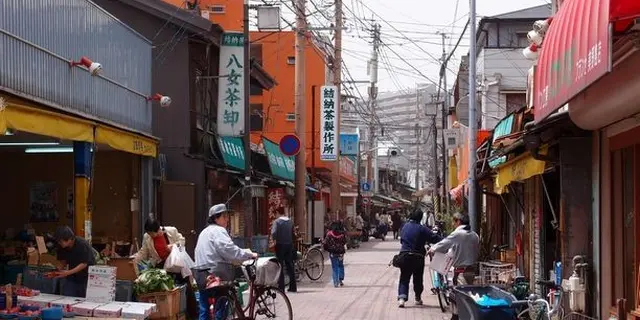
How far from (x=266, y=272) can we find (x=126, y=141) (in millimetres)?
4356

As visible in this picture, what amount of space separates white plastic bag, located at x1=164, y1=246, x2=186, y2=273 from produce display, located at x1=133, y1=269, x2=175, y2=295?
1.96 feet

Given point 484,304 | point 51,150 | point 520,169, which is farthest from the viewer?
point 51,150

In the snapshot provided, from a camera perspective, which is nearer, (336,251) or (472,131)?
(472,131)

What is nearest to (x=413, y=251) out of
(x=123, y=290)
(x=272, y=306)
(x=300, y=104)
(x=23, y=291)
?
(x=272, y=306)

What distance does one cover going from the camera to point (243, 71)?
20109 mm

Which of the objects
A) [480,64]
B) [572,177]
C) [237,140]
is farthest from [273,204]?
[572,177]

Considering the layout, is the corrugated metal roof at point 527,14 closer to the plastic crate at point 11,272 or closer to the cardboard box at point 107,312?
the plastic crate at point 11,272

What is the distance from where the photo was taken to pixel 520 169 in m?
12.7

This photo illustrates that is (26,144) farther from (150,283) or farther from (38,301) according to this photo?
(38,301)

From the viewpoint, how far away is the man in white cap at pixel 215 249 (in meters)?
11.3

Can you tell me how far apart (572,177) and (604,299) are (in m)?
1.75

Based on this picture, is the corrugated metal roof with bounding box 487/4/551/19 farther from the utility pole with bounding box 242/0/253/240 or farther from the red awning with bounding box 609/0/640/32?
the red awning with bounding box 609/0/640/32

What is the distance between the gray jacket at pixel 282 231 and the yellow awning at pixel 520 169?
18.1 ft

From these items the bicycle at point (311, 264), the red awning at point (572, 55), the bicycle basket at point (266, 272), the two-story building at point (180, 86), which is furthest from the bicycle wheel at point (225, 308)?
the bicycle at point (311, 264)
